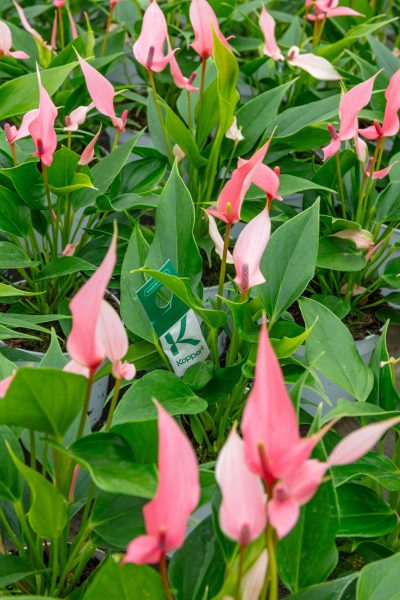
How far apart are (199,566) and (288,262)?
0.37 meters

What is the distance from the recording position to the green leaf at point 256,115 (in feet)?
3.85

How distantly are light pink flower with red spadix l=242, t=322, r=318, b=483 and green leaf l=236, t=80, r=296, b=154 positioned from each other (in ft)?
2.61

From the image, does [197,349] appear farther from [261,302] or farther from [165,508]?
[165,508]

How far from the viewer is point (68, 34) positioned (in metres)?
1.59

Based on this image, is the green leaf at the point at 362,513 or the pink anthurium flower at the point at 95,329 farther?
the green leaf at the point at 362,513

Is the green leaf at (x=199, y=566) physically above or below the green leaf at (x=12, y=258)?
below

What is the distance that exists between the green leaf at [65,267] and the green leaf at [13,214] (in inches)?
2.2

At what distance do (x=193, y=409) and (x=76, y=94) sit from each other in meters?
0.72

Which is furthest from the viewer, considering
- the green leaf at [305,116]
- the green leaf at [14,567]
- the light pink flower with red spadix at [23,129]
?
the green leaf at [305,116]

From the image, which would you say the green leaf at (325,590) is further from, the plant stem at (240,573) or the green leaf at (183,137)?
the green leaf at (183,137)

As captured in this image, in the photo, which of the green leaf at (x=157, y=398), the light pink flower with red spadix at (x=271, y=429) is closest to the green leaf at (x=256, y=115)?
the green leaf at (x=157, y=398)

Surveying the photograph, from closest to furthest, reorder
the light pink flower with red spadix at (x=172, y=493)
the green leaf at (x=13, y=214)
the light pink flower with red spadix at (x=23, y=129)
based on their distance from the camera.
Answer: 1. the light pink flower with red spadix at (x=172, y=493)
2. the light pink flower with red spadix at (x=23, y=129)
3. the green leaf at (x=13, y=214)

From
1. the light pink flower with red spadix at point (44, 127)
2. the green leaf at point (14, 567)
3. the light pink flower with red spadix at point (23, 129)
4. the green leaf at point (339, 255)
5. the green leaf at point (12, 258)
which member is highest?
the light pink flower with red spadix at point (44, 127)

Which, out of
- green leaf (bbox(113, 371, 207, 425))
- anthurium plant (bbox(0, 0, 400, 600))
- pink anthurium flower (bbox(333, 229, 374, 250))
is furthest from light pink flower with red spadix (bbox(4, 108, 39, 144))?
pink anthurium flower (bbox(333, 229, 374, 250))
